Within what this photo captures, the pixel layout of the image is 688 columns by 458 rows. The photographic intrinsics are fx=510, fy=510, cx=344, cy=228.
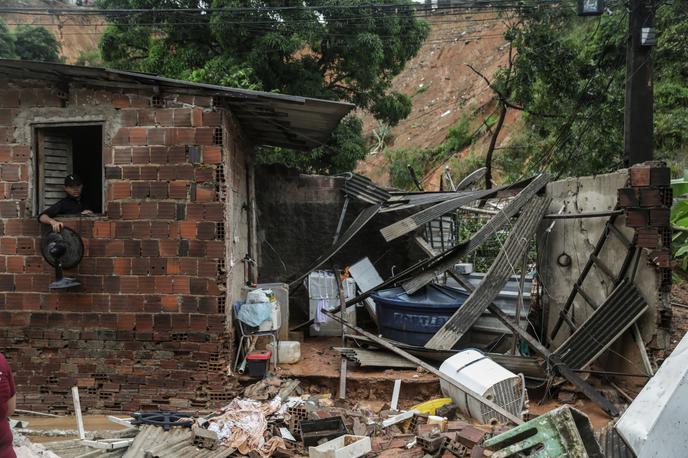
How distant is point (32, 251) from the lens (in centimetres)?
603

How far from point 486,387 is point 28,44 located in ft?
87.1

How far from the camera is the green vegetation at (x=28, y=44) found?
22.7 m

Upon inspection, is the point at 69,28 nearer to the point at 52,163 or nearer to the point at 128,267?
the point at 52,163

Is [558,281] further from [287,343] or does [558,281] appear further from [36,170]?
[36,170]

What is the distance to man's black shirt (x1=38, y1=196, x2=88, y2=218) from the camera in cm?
594

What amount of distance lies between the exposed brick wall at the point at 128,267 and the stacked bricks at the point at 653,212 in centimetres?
459

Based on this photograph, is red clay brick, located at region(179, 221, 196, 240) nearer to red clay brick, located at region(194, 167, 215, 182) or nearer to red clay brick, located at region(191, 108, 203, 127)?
red clay brick, located at region(194, 167, 215, 182)

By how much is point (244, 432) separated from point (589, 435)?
129 inches

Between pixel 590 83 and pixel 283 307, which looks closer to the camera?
pixel 283 307

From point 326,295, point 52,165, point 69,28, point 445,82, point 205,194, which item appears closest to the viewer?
point 205,194

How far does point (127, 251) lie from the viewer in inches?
236

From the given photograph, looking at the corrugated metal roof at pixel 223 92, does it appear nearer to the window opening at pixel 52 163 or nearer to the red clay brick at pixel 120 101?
the red clay brick at pixel 120 101

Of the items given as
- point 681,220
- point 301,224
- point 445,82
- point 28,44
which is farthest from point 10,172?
point 445,82

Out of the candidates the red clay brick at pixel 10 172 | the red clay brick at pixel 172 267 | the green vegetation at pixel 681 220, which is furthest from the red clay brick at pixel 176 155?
the green vegetation at pixel 681 220
